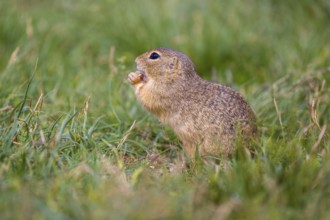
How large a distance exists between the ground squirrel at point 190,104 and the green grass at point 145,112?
0.75 ft

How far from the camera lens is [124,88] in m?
6.27

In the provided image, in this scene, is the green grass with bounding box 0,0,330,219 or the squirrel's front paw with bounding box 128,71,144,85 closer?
the green grass with bounding box 0,0,330,219

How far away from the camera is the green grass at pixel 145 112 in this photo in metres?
3.57

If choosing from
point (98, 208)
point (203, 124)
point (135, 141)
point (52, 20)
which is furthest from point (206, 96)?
point (52, 20)

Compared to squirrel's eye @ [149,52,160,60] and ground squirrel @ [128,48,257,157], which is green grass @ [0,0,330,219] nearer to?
ground squirrel @ [128,48,257,157]

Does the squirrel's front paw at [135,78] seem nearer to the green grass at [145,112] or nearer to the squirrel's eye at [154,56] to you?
the squirrel's eye at [154,56]

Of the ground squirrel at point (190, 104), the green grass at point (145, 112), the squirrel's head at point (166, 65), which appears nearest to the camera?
the green grass at point (145, 112)

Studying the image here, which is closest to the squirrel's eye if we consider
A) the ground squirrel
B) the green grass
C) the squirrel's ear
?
the ground squirrel

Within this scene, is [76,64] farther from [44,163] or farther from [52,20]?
[44,163]

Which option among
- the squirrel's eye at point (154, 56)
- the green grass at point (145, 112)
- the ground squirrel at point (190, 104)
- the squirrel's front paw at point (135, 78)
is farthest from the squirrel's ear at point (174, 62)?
the green grass at point (145, 112)

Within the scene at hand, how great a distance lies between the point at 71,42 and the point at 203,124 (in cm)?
322

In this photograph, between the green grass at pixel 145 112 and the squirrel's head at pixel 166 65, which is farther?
the squirrel's head at pixel 166 65

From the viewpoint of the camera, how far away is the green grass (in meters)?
3.57

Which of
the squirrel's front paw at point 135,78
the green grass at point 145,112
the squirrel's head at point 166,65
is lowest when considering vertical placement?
the green grass at point 145,112
